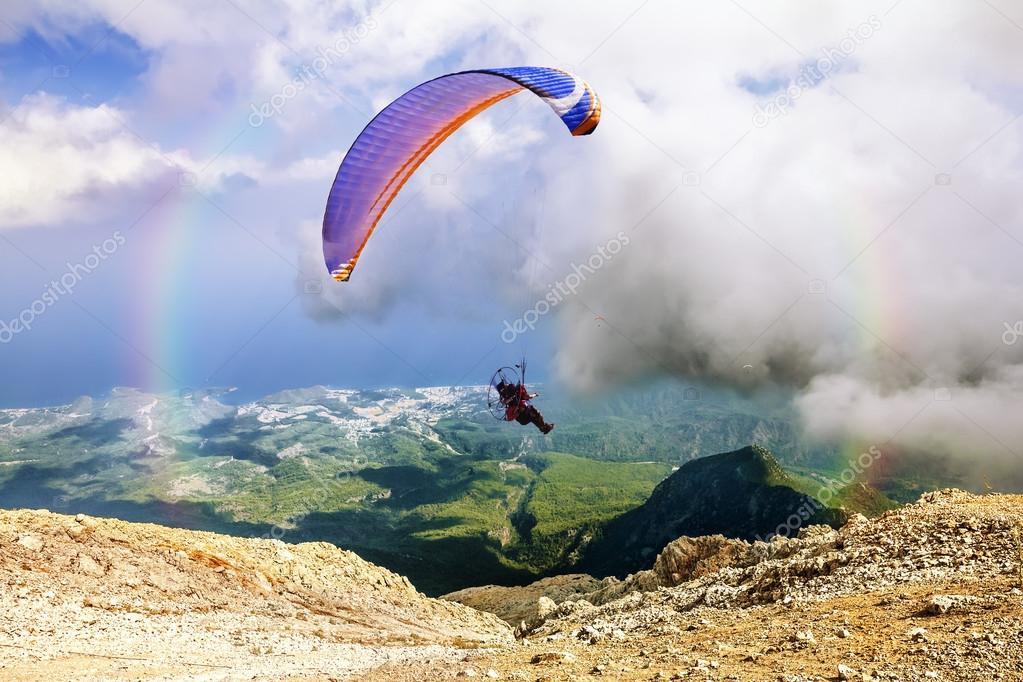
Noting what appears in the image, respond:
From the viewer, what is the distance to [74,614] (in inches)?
Answer: 753

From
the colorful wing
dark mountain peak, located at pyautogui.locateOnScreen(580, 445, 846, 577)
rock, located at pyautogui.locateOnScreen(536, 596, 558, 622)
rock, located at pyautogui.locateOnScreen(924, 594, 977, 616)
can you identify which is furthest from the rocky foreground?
dark mountain peak, located at pyautogui.locateOnScreen(580, 445, 846, 577)

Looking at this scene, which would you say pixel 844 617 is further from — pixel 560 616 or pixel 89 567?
pixel 89 567

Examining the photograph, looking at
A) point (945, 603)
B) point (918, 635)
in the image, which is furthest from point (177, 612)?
point (945, 603)

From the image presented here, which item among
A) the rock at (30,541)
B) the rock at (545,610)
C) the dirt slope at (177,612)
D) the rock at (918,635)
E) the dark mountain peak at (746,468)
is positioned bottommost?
the rock at (918,635)

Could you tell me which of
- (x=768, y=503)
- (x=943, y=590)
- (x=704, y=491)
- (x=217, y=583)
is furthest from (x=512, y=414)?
(x=704, y=491)

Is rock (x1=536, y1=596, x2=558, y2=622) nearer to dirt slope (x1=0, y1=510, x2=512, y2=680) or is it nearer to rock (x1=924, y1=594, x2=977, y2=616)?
dirt slope (x1=0, y1=510, x2=512, y2=680)

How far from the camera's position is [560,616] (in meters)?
30.2

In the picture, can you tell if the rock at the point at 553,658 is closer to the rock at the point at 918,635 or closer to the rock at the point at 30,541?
the rock at the point at 918,635

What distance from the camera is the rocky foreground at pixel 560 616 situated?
39.5 ft

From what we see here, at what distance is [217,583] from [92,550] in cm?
450

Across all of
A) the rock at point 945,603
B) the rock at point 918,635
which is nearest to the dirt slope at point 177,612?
the rock at point 918,635

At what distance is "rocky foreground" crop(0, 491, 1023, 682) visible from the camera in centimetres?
1205

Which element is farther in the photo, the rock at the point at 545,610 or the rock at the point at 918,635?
the rock at the point at 545,610

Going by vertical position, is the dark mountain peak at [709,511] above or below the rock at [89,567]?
above
